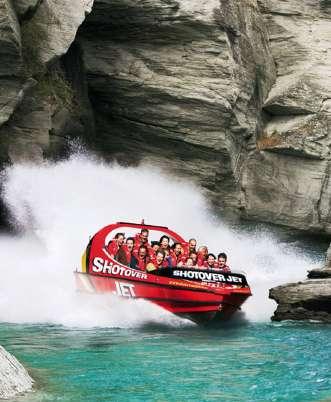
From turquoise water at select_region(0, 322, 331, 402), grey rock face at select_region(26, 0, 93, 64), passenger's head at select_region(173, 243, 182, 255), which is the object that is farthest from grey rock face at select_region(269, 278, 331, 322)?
grey rock face at select_region(26, 0, 93, 64)

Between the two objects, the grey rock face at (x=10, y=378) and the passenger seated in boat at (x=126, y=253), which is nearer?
the grey rock face at (x=10, y=378)

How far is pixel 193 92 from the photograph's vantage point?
98.8ft

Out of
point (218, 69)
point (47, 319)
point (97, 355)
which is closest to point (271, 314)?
point (47, 319)

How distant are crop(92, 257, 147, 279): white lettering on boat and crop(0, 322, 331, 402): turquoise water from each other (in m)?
1.42

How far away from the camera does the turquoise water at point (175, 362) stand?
11992mm

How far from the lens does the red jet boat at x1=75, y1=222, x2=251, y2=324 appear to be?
19453mm

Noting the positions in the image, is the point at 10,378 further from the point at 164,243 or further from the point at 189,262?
the point at 164,243

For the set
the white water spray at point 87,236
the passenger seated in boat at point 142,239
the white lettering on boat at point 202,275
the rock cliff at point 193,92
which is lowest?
the white water spray at point 87,236

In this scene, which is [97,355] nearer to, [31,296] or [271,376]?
[271,376]

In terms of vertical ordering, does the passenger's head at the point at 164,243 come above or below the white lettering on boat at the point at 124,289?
above

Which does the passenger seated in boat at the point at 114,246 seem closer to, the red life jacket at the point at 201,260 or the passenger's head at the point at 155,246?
the passenger's head at the point at 155,246

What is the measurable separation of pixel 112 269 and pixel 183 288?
6.38 ft

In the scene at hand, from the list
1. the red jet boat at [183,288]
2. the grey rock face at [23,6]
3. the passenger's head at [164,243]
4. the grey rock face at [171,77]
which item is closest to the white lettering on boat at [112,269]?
the red jet boat at [183,288]

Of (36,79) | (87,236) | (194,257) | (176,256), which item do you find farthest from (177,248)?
(36,79)
